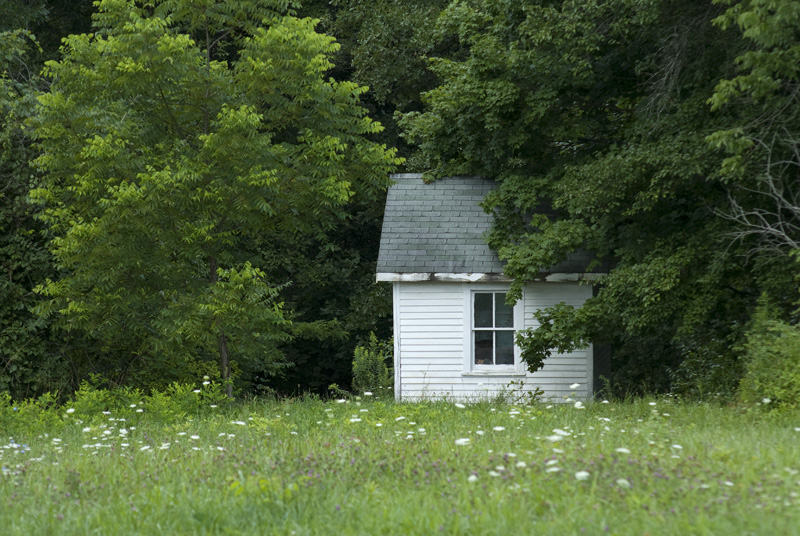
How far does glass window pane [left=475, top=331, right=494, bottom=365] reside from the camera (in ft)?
52.7

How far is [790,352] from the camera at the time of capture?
9906 mm

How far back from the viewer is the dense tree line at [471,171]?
12.3 metres

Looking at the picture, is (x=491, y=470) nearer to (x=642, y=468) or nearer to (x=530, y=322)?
(x=642, y=468)

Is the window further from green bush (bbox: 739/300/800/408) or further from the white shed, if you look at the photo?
green bush (bbox: 739/300/800/408)

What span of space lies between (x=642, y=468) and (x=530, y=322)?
10146 millimetres

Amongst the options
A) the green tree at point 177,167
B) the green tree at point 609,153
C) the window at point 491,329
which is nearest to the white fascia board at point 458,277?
the window at point 491,329

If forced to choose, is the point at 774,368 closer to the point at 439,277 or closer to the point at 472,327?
the point at 472,327

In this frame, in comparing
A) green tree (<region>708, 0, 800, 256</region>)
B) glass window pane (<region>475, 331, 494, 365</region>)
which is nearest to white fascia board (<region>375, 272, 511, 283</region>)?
glass window pane (<region>475, 331, 494, 365</region>)

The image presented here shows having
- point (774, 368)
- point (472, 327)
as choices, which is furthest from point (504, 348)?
point (774, 368)

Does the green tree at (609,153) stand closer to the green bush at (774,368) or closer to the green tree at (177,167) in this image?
the green bush at (774,368)

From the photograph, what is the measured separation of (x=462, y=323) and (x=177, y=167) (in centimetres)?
619

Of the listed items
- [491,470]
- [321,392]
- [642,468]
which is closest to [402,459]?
[491,470]

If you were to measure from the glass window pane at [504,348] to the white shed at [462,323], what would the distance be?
0.02 m

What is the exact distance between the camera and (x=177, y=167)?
14.5 m
